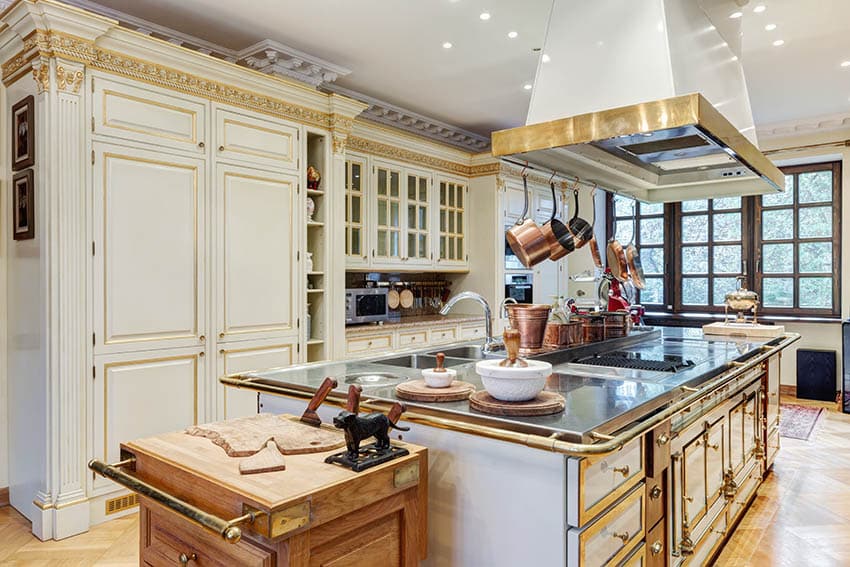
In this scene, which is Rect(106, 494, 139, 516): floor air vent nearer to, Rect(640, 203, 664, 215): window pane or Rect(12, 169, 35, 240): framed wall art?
Rect(12, 169, 35, 240): framed wall art

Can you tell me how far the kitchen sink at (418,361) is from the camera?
2375 mm

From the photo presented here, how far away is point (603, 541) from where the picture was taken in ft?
4.63

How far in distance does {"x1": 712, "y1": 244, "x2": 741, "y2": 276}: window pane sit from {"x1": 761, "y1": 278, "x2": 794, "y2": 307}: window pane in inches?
12.3

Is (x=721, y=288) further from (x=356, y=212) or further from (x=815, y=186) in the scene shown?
(x=356, y=212)

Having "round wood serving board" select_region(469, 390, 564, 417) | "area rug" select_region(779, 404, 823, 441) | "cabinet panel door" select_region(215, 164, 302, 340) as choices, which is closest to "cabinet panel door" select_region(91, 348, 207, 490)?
"cabinet panel door" select_region(215, 164, 302, 340)

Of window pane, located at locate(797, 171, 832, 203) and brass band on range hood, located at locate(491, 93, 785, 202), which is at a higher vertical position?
window pane, located at locate(797, 171, 832, 203)

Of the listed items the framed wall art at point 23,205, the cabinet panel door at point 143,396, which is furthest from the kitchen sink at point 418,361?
the framed wall art at point 23,205

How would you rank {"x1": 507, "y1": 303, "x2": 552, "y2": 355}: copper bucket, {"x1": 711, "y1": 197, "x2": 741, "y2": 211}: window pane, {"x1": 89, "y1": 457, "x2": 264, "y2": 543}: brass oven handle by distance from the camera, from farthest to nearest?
1. {"x1": 711, "y1": 197, "x2": 741, "y2": 211}: window pane
2. {"x1": 507, "y1": 303, "x2": 552, "y2": 355}: copper bucket
3. {"x1": 89, "y1": 457, "x2": 264, "y2": 543}: brass oven handle

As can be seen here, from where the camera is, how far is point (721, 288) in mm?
6309

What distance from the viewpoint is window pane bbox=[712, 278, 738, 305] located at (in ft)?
20.5

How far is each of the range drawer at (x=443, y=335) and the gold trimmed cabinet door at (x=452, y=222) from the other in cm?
64

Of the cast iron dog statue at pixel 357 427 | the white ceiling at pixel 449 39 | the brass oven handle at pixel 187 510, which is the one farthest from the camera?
the white ceiling at pixel 449 39

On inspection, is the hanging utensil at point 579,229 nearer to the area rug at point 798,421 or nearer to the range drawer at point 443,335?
the range drawer at point 443,335

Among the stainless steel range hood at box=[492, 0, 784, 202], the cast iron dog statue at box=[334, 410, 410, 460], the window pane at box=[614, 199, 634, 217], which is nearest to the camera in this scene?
the cast iron dog statue at box=[334, 410, 410, 460]
